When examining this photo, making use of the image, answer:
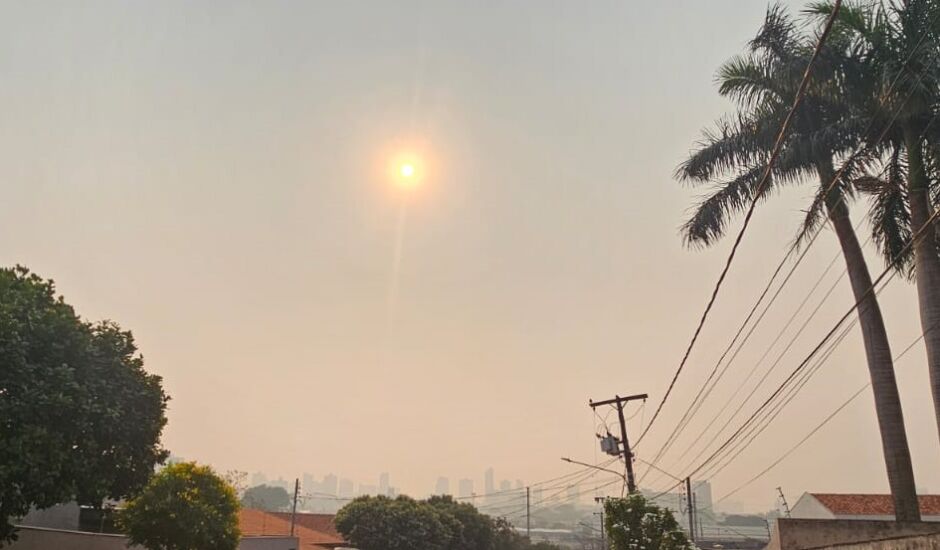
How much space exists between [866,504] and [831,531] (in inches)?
1339

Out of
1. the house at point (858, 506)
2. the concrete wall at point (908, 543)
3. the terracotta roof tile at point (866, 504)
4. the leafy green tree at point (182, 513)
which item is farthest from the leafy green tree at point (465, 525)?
the concrete wall at point (908, 543)

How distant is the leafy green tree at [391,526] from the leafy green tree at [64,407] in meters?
27.8

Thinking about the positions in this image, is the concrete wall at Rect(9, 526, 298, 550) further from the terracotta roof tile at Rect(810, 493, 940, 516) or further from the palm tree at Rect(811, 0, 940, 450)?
the terracotta roof tile at Rect(810, 493, 940, 516)

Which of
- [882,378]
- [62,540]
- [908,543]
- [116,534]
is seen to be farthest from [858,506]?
[62,540]

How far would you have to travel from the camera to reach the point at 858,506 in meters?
45.3

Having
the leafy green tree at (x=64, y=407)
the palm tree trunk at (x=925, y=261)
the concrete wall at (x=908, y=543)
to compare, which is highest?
the palm tree trunk at (x=925, y=261)

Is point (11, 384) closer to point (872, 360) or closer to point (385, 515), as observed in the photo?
point (872, 360)

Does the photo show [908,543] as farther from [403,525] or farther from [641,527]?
[403,525]

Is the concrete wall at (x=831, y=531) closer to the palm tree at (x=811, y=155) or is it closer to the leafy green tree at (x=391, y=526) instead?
the palm tree at (x=811, y=155)

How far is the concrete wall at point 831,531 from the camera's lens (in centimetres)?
1631

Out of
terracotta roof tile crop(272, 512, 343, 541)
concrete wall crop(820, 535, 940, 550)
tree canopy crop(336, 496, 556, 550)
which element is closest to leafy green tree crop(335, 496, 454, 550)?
tree canopy crop(336, 496, 556, 550)

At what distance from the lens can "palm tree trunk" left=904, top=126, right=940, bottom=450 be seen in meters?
16.0

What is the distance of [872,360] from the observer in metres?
18.1

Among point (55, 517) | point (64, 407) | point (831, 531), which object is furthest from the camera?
point (55, 517)
